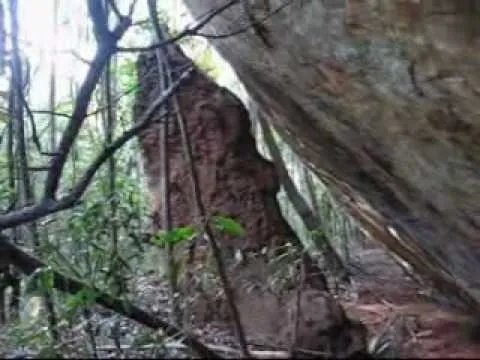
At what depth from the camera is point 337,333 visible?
215 centimetres

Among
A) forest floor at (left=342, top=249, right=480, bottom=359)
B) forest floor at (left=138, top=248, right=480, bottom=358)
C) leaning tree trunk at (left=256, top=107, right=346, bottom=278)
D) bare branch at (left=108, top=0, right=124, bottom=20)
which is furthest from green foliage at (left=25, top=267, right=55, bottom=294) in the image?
leaning tree trunk at (left=256, top=107, right=346, bottom=278)

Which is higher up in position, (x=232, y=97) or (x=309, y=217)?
(x=232, y=97)

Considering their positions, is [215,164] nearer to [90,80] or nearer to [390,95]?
[390,95]

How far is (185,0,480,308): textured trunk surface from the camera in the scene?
311 cm

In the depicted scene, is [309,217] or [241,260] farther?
[309,217]

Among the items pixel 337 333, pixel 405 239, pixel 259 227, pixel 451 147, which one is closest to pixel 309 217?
pixel 405 239

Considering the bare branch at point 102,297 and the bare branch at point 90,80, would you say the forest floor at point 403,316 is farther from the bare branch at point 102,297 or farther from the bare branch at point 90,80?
the bare branch at point 90,80

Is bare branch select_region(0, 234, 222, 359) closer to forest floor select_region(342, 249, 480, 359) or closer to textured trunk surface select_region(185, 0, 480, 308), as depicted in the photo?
forest floor select_region(342, 249, 480, 359)

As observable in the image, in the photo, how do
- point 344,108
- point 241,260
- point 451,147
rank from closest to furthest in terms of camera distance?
point 451,147, point 344,108, point 241,260

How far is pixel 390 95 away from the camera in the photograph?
346 centimetres

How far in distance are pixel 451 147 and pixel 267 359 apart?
2237 mm

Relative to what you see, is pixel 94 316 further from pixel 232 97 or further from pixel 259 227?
pixel 232 97

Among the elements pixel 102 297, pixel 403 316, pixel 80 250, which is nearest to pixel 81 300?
pixel 102 297

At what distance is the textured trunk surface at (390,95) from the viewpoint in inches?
123
